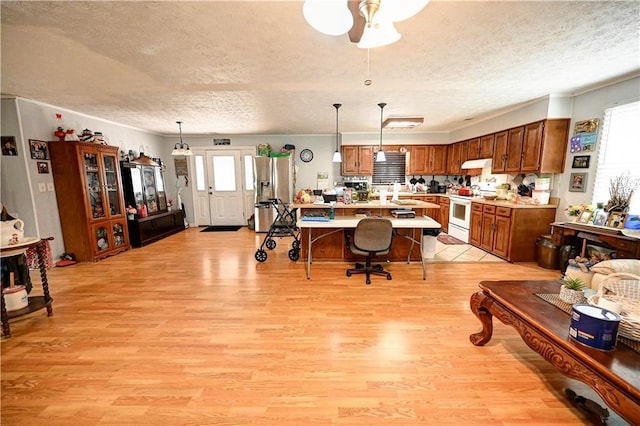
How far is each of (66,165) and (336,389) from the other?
A: 5.08m

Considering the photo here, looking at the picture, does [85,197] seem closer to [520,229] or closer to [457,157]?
[520,229]

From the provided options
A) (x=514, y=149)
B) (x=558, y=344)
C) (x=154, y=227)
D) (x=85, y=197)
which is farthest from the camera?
(x=154, y=227)

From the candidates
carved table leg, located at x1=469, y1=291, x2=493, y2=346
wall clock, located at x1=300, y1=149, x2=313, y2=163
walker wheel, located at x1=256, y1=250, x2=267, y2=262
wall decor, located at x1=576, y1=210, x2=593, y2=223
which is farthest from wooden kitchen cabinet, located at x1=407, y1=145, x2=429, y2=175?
carved table leg, located at x1=469, y1=291, x2=493, y2=346

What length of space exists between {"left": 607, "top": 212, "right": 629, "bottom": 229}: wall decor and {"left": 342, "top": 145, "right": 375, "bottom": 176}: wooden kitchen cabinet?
165 inches

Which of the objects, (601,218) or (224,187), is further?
(224,187)

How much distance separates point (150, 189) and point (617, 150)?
8008 millimetres

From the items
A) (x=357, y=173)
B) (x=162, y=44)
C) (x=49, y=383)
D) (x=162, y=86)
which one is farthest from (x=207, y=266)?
(x=357, y=173)

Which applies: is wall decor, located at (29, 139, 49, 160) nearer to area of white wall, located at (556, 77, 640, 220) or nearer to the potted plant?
the potted plant

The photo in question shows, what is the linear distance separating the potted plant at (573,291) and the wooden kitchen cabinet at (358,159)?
4.89 meters

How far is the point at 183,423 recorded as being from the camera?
1.38m

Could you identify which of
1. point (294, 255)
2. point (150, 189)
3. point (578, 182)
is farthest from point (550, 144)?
point (150, 189)

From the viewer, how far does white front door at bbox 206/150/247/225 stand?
6.57 meters

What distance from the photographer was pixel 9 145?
11.3 feet

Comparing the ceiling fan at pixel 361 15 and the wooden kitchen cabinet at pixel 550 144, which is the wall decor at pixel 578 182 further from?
the ceiling fan at pixel 361 15
